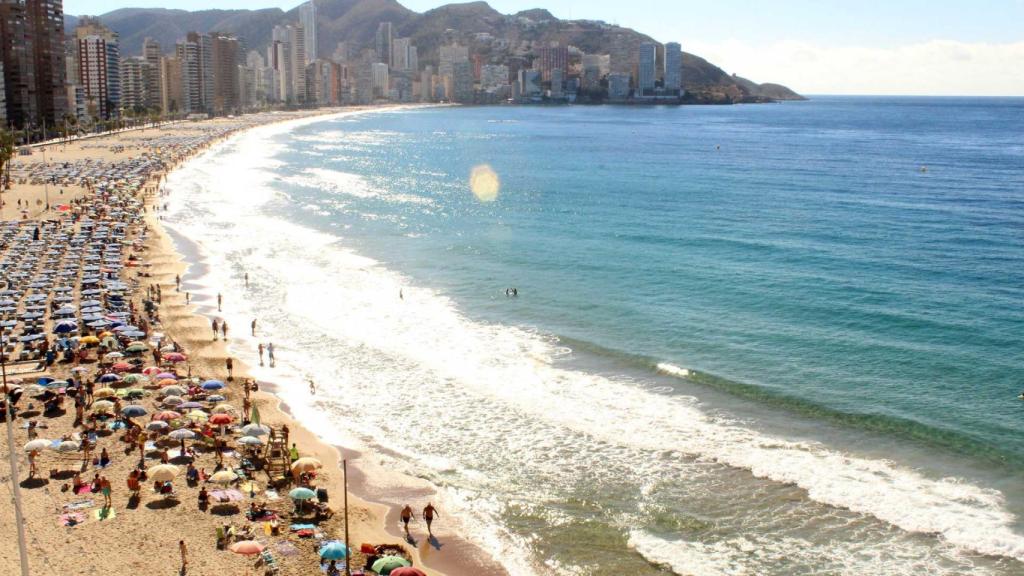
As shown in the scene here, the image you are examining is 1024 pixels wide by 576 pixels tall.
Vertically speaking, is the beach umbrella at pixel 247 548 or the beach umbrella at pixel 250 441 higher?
the beach umbrella at pixel 250 441

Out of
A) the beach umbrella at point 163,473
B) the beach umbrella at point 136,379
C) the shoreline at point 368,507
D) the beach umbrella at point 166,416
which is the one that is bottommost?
the shoreline at point 368,507

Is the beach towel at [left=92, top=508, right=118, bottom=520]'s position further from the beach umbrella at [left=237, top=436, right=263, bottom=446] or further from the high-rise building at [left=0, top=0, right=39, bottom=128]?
the high-rise building at [left=0, top=0, right=39, bottom=128]

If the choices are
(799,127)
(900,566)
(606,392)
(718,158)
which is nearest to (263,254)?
(606,392)

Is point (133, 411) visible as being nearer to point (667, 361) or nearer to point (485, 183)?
point (667, 361)

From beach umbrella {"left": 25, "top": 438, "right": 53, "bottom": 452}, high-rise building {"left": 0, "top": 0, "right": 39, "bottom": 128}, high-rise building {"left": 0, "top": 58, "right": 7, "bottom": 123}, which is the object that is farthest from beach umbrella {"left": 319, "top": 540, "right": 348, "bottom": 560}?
high-rise building {"left": 0, "top": 0, "right": 39, "bottom": 128}

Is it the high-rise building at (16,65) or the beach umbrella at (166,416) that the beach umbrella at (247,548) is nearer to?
the beach umbrella at (166,416)

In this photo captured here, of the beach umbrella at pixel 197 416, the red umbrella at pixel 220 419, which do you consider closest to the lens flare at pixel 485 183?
the beach umbrella at pixel 197 416
